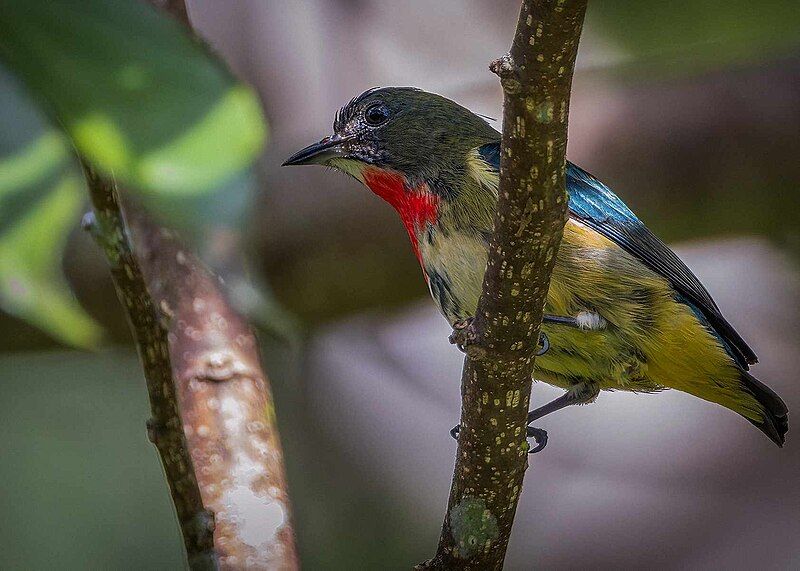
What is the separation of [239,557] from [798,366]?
4143 mm

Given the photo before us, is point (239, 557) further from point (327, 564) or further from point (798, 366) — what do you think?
point (798, 366)

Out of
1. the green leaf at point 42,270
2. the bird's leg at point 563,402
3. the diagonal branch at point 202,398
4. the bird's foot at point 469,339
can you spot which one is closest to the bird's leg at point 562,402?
the bird's leg at point 563,402

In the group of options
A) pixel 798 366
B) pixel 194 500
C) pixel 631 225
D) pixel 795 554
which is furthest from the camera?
pixel 795 554

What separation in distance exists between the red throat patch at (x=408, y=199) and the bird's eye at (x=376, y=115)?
164 mm

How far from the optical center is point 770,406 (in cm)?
310

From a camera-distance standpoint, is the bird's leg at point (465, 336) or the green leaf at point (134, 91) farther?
the bird's leg at point (465, 336)

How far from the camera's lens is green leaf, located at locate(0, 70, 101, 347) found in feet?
5.61

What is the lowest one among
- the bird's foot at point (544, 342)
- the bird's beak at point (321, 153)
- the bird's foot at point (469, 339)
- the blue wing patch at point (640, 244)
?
the bird's foot at point (469, 339)

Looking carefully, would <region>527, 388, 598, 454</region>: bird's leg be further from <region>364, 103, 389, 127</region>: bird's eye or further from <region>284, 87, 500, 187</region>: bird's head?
<region>364, 103, 389, 127</region>: bird's eye

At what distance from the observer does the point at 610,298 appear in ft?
9.51

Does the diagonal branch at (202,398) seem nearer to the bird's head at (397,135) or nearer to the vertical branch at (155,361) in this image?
A: the vertical branch at (155,361)

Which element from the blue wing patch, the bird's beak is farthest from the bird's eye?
the blue wing patch

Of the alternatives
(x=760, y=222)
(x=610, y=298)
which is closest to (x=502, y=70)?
(x=610, y=298)

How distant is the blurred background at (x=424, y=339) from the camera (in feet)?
15.0
